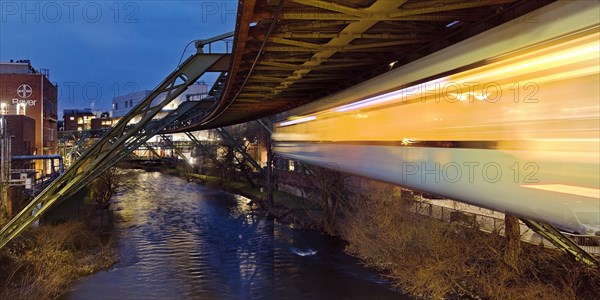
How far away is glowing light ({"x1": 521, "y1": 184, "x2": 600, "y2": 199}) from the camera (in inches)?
106

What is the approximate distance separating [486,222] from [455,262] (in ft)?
8.16

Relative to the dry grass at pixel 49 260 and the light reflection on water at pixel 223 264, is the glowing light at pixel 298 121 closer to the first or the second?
the light reflection on water at pixel 223 264

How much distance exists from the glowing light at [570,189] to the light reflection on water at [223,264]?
409 inches

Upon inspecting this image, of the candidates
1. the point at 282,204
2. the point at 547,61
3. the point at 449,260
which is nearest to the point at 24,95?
the point at 282,204

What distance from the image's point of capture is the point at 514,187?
3.32m

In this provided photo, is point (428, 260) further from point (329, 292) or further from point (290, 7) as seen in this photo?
point (290, 7)

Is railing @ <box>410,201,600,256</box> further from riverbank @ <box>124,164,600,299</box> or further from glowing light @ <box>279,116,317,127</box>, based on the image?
glowing light @ <box>279,116,317,127</box>

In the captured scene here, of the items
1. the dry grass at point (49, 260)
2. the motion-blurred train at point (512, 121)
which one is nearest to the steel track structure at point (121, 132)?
the dry grass at point (49, 260)

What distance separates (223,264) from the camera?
51.0 ft

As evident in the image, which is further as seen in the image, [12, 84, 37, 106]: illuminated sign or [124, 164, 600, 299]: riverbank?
[12, 84, 37, 106]: illuminated sign

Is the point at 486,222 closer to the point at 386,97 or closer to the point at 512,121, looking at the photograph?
the point at 386,97

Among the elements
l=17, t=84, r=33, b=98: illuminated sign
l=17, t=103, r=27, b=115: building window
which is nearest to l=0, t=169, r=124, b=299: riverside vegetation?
l=17, t=103, r=27, b=115: building window

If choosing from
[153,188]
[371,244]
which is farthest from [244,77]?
[153,188]

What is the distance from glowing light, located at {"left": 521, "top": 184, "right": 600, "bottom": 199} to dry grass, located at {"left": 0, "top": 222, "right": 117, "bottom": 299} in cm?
1180
